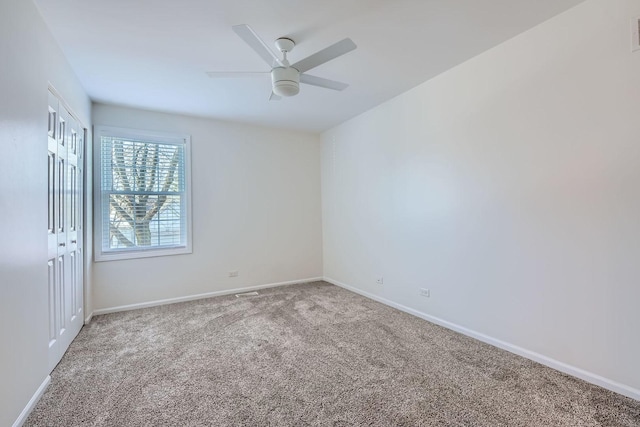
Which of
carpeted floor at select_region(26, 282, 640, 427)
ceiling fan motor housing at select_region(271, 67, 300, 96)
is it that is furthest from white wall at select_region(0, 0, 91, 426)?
ceiling fan motor housing at select_region(271, 67, 300, 96)

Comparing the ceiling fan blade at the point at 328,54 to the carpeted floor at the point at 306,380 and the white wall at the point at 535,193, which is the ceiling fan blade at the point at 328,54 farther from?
the carpeted floor at the point at 306,380

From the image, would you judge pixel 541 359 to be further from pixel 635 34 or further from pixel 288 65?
pixel 288 65

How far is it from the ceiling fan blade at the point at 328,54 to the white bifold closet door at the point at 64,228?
6.64 ft

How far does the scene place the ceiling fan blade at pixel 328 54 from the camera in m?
1.99

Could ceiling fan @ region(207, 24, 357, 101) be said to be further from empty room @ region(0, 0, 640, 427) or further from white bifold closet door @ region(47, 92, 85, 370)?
white bifold closet door @ region(47, 92, 85, 370)

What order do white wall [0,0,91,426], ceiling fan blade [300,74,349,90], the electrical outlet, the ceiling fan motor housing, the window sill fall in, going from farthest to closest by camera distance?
the window sill < ceiling fan blade [300,74,349,90] < the ceiling fan motor housing < the electrical outlet < white wall [0,0,91,426]

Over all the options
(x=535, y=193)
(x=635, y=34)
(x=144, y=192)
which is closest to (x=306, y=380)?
(x=535, y=193)

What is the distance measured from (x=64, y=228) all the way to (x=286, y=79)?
2428mm

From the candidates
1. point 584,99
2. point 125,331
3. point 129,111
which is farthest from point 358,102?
point 125,331

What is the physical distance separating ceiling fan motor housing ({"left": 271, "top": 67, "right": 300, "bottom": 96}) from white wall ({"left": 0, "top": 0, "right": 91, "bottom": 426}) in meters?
1.55

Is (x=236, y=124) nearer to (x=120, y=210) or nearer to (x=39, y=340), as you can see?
(x=120, y=210)

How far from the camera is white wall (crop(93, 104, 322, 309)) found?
3.97m

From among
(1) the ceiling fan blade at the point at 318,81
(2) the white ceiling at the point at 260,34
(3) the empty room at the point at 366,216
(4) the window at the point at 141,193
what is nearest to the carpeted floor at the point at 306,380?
(3) the empty room at the point at 366,216

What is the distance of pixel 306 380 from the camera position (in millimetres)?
2199
